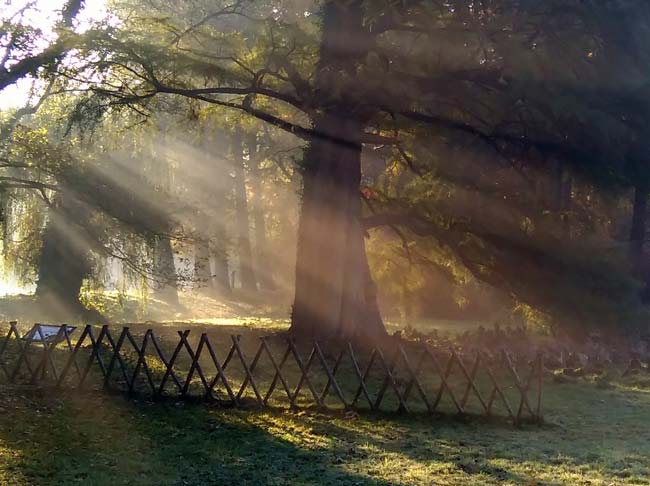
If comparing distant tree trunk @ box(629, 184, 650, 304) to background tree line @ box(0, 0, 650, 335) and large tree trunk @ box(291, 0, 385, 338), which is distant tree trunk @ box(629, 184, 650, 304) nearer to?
background tree line @ box(0, 0, 650, 335)

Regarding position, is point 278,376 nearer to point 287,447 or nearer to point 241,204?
point 287,447

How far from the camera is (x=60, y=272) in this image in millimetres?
24500

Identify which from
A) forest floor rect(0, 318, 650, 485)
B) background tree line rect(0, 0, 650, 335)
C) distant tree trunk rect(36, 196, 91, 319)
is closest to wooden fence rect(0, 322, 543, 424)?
forest floor rect(0, 318, 650, 485)

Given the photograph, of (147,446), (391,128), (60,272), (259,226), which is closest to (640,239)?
(391,128)

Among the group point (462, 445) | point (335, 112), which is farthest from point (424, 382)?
point (335, 112)

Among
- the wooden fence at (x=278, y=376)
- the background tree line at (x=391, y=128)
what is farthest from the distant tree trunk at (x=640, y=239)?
the wooden fence at (x=278, y=376)

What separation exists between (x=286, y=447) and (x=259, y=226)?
33016 mm

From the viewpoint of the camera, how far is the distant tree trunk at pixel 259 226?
3806cm

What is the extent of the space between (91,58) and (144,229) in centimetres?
359

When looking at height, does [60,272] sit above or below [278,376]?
above

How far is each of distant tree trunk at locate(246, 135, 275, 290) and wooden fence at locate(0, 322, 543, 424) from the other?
2283 cm

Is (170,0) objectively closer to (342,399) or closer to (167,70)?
(167,70)

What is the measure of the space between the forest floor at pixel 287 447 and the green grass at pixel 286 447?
1 centimetres

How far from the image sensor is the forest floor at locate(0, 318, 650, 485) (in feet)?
23.2
